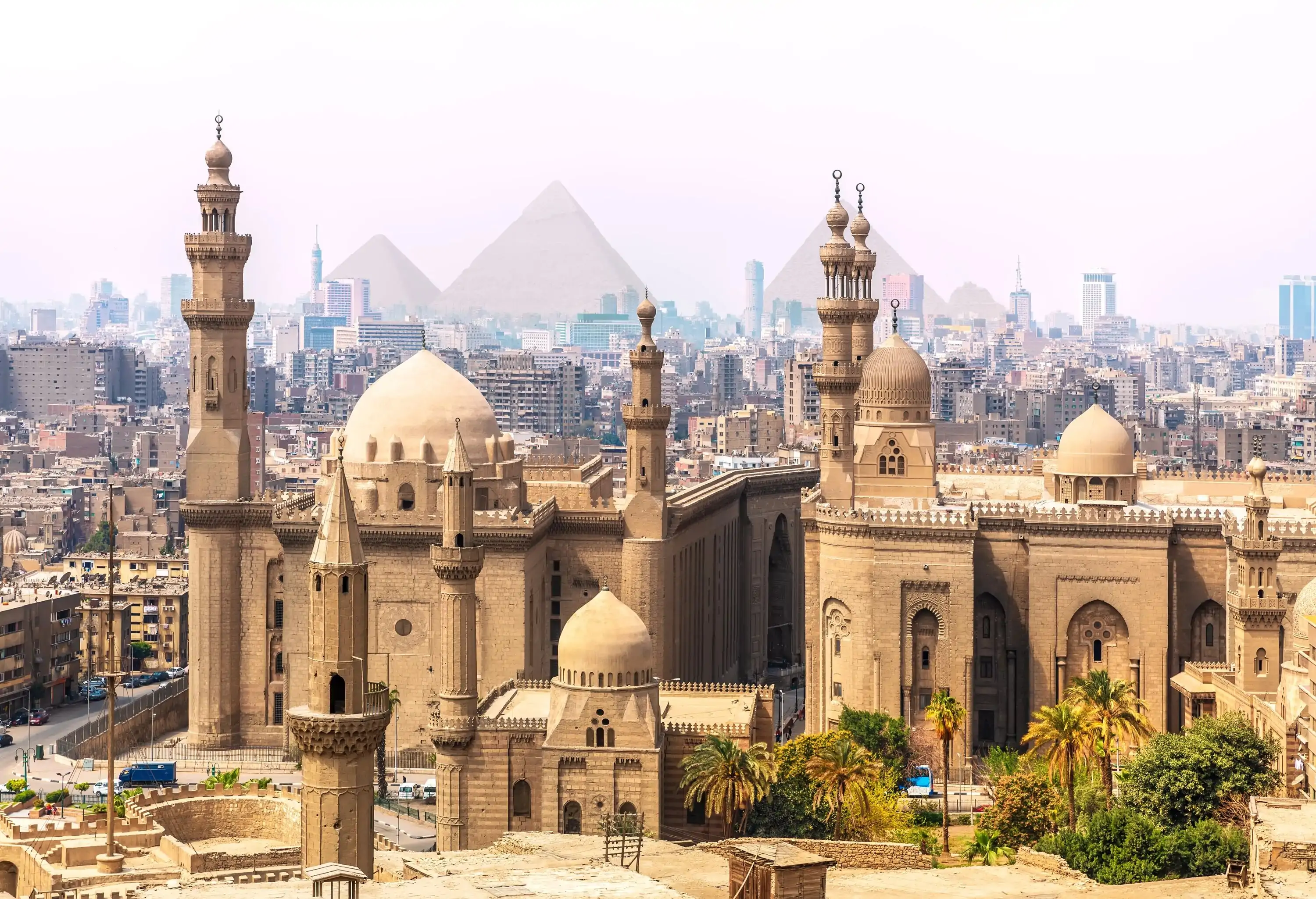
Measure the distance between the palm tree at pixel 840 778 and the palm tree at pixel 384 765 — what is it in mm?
11321

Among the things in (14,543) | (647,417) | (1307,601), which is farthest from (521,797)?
(14,543)

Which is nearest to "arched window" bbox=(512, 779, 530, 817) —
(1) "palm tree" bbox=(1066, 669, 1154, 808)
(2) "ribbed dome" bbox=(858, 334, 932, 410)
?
(1) "palm tree" bbox=(1066, 669, 1154, 808)

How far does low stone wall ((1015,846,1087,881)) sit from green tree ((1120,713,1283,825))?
10.4 ft

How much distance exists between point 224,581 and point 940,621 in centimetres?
1878

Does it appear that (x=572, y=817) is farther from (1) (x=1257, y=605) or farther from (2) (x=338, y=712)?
(1) (x=1257, y=605)

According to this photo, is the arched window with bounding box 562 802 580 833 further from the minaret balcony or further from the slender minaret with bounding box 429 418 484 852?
the minaret balcony

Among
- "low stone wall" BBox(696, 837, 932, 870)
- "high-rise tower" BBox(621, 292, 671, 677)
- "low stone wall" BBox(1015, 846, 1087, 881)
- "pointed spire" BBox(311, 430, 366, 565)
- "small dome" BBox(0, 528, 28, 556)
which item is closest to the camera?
"pointed spire" BBox(311, 430, 366, 565)

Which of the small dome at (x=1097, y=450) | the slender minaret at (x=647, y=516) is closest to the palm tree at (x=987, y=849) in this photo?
the slender minaret at (x=647, y=516)

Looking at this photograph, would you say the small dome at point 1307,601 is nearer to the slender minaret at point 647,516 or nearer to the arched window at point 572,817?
the arched window at point 572,817

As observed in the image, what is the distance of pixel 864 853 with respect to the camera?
4441cm

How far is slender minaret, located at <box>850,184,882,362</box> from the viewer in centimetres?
6512

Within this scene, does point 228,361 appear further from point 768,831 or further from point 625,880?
point 625,880

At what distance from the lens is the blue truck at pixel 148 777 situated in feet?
193

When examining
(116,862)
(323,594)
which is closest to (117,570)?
(116,862)
